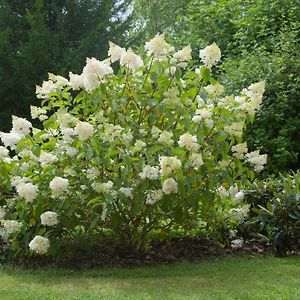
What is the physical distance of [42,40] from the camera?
10.4 meters

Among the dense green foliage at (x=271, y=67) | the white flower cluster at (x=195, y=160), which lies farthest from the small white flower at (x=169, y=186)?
the dense green foliage at (x=271, y=67)

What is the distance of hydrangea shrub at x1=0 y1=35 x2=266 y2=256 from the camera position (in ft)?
16.5

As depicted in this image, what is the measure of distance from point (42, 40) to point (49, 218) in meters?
5.95

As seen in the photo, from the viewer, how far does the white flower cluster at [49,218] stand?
511 cm

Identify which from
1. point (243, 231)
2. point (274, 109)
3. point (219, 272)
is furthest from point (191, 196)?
point (274, 109)

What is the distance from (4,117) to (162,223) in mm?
5535

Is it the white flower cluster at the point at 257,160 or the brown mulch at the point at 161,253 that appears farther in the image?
the brown mulch at the point at 161,253

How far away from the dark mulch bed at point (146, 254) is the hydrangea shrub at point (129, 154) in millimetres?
152

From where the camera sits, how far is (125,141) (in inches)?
197

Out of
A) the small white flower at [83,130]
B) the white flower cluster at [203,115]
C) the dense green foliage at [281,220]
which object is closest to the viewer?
the small white flower at [83,130]

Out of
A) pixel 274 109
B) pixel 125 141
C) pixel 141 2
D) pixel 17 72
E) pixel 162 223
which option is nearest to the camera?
pixel 125 141

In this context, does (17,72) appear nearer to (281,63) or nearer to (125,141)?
(281,63)

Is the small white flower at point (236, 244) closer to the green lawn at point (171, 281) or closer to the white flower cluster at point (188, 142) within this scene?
the green lawn at point (171, 281)

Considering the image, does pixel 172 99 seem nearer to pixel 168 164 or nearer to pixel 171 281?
pixel 168 164
